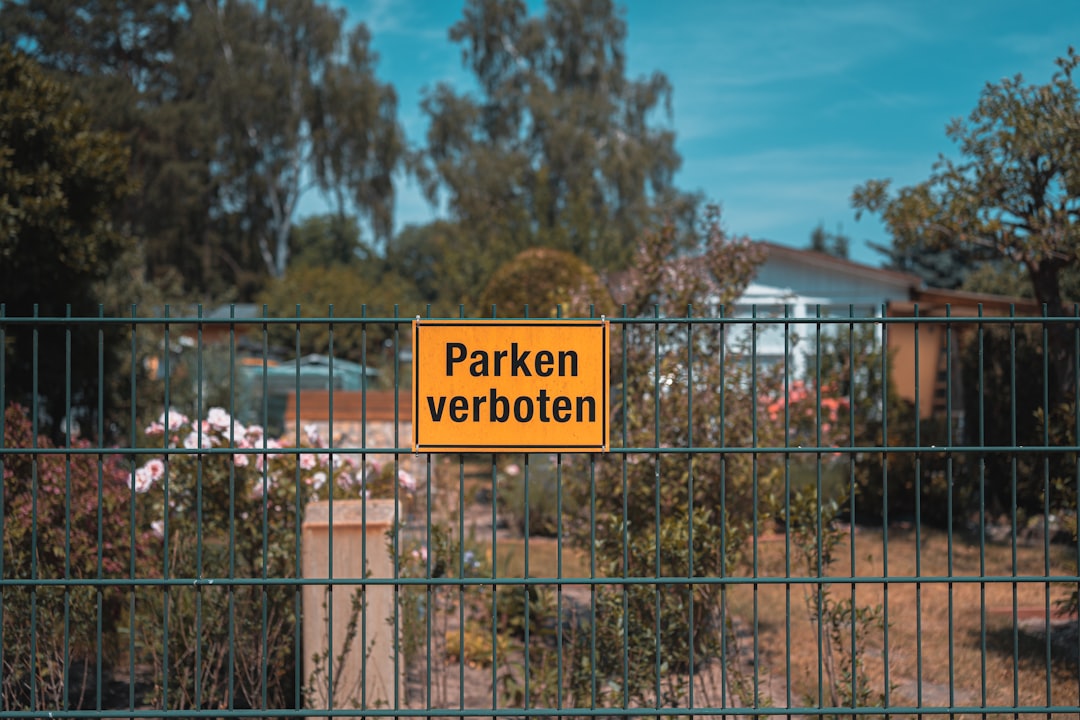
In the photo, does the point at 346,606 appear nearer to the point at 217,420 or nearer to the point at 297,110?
the point at 217,420

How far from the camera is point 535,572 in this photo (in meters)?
9.14

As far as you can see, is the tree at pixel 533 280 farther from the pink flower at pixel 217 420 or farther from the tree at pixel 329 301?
the tree at pixel 329 301

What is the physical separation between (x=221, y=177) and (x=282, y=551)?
92.5 ft

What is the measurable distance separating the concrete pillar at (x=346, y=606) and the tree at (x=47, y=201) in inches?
210

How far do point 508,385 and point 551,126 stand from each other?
28198 millimetres

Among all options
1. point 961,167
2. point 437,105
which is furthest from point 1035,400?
point 437,105

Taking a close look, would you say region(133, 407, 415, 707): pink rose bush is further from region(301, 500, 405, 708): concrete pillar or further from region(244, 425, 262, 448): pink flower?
region(301, 500, 405, 708): concrete pillar

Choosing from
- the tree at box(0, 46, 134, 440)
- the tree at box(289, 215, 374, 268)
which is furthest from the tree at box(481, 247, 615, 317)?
the tree at box(289, 215, 374, 268)

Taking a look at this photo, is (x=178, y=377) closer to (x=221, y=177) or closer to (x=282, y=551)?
(x=282, y=551)

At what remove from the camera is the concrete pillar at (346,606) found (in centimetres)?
507

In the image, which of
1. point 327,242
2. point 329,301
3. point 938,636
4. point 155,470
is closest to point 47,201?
point 155,470

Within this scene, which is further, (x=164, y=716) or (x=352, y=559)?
(x=352, y=559)

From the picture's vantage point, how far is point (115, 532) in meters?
5.90

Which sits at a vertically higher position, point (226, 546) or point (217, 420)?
point (217, 420)
